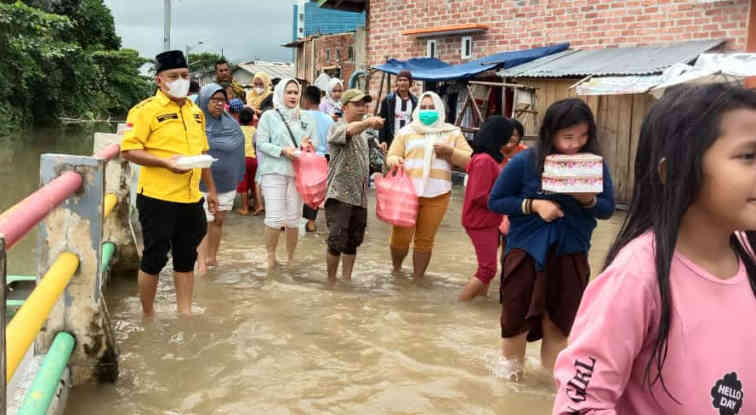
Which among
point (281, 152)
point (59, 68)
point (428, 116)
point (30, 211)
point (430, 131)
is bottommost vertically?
point (30, 211)

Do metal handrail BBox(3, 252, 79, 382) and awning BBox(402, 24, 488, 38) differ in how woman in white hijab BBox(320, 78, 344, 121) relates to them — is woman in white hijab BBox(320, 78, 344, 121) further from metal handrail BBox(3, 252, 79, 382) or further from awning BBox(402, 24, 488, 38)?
metal handrail BBox(3, 252, 79, 382)

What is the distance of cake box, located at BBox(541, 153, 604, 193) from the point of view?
3.77 m

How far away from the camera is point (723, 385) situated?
1.60 m

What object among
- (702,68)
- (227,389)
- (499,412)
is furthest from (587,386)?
(702,68)

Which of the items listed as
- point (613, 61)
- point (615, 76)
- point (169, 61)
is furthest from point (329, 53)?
point (169, 61)

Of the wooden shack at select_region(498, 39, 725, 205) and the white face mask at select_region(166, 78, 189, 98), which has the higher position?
the wooden shack at select_region(498, 39, 725, 205)

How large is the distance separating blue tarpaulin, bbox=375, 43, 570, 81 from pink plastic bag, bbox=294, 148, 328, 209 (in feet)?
27.2

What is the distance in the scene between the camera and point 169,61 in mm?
5164

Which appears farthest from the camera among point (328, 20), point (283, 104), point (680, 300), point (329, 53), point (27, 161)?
point (328, 20)

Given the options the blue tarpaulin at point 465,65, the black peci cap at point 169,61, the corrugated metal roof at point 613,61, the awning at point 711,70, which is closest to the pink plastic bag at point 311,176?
the black peci cap at point 169,61

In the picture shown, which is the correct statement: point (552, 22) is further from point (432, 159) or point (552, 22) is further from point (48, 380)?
point (48, 380)

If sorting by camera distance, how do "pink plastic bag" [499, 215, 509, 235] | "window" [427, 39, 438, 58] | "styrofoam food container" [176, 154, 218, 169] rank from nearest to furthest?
"styrofoam food container" [176, 154, 218, 169], "pink plastic bag" [499, 215, 509, 235], "window" [427, 39, 438, 58]

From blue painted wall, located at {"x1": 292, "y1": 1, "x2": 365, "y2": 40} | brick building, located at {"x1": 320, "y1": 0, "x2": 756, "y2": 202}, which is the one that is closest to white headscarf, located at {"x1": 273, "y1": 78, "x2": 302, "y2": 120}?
brick building, located at {"x1": 320, "y1": 0, "x2": 756, "y2": 202}

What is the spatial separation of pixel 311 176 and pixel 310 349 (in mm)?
2367
